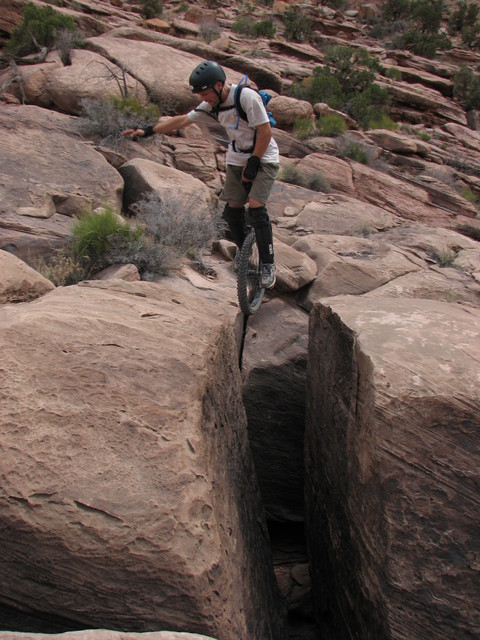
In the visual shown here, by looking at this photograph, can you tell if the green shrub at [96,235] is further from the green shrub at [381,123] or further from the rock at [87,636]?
the green shrub at [381,123]

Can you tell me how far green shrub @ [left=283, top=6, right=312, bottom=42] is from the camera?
23.1 metres

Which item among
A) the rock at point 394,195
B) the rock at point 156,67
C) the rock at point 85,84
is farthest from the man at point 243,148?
the rock at point 394,195

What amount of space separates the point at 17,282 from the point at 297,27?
23579mm

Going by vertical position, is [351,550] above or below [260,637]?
above

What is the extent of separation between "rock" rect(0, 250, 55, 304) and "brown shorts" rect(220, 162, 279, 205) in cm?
193

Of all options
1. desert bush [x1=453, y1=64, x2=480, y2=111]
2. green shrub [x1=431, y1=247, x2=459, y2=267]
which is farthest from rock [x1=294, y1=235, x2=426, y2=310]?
desert bush [x1=453, y1=64, x2=480, y2=111]

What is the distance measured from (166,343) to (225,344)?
677 millimetres

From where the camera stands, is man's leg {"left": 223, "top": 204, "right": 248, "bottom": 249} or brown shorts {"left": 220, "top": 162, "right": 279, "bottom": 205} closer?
brown shorts {"left": 220, "top": 162, "right": 279, "bottom": 205}

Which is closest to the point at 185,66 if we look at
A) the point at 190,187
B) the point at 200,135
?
the point at 200,135

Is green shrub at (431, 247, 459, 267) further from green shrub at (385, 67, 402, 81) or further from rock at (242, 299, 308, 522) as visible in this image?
green shrub at (385, 67, 402, 81)

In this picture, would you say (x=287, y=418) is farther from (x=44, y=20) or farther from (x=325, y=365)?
(x=44, y=20)

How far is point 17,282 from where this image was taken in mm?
3611

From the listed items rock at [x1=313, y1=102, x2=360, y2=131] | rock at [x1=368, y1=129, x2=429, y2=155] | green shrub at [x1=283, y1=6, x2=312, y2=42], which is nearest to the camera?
rock at [x1=368, y1=129, x2=429, y2=155]

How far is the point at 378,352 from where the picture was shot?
9.34 ft
